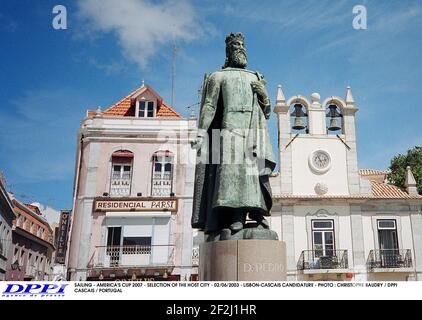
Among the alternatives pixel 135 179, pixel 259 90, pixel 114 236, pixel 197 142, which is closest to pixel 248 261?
pixel 197 142

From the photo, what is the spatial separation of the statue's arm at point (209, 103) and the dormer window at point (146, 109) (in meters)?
18.5

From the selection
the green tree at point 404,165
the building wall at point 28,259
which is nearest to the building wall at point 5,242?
the building wall at point 28,259

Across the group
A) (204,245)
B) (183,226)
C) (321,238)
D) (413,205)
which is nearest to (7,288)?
(204,245)

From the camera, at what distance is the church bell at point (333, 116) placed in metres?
23.9

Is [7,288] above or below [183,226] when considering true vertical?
below

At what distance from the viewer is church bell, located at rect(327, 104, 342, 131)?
2391 cm

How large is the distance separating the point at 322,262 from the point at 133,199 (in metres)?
9.56

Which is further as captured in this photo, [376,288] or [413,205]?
[413,205]

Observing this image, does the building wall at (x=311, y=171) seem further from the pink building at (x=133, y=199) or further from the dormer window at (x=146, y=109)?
the dormer window at (x=146, y=109)

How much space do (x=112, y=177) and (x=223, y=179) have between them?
58.8ft

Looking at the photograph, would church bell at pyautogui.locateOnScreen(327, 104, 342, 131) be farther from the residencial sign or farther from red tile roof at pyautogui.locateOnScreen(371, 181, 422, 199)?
the residencial sign

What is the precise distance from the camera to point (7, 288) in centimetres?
429
